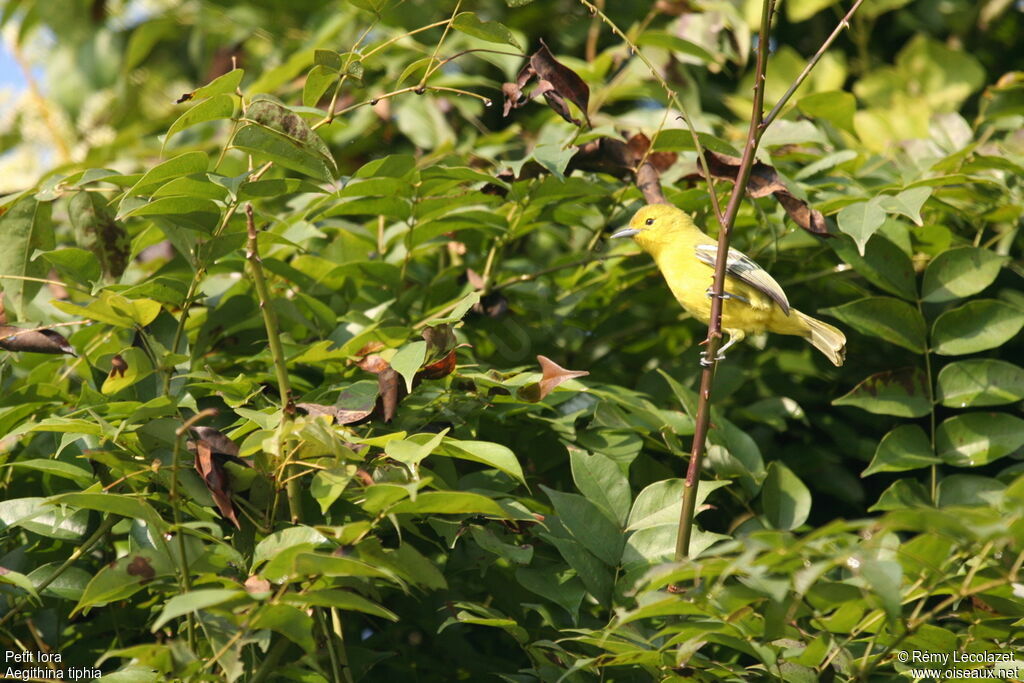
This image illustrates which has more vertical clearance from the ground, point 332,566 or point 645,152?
point 645,152

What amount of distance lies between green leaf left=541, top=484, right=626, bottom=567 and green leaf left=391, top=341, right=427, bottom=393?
363 millimetres

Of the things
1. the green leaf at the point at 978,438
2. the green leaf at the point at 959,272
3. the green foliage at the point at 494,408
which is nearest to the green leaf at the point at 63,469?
the green foliage at the point at 494,408

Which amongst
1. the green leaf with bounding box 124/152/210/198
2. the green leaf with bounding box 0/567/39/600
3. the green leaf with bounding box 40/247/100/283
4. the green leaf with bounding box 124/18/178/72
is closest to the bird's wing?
the green leaf with bounding box 124/152/210/198

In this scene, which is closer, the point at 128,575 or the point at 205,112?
the point at 128,575

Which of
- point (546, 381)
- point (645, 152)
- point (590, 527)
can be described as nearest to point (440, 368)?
point (546, 381)

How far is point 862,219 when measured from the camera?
89.2 inches

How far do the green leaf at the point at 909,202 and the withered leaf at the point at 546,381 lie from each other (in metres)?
0.86

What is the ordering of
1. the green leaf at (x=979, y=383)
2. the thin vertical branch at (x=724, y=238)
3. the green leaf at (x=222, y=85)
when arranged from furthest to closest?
the green leaf at (x=979, y=383), the green leaf at (x=222, y=85), the thin vertical branch at (x=724, y=238)

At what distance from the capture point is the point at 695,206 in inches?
106

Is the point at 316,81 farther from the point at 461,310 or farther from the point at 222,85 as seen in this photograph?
the point at 461,310

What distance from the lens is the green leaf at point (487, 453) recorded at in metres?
1.73

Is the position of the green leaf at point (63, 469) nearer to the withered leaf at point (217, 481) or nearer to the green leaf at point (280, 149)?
the withered leaf at point (217, 481)

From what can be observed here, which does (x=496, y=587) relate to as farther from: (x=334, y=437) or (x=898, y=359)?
(x=898, y=359)

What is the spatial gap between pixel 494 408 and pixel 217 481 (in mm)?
676
